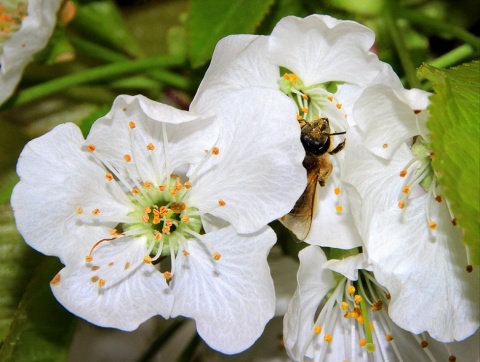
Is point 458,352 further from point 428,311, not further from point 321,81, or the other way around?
point 321,81

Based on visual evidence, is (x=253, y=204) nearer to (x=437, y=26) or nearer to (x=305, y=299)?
(x=305, y=299)

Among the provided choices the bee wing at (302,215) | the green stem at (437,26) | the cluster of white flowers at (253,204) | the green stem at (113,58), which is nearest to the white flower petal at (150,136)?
the cluster of white flowers at (253,204)

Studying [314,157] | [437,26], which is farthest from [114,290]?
[437,26]

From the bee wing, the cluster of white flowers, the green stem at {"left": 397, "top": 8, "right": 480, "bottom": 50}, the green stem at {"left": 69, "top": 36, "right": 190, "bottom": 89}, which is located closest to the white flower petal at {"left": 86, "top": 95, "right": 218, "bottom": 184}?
the cluster of white flowers

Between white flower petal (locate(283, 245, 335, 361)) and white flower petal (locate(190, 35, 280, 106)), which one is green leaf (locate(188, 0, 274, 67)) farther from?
white flower petal (locate(283, 245, 335, 361))

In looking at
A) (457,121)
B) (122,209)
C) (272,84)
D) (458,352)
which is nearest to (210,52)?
(272,84)

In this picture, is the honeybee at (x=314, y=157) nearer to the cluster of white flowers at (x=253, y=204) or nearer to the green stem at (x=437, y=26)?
the cluster of white flowers at (x=253, y=204)
